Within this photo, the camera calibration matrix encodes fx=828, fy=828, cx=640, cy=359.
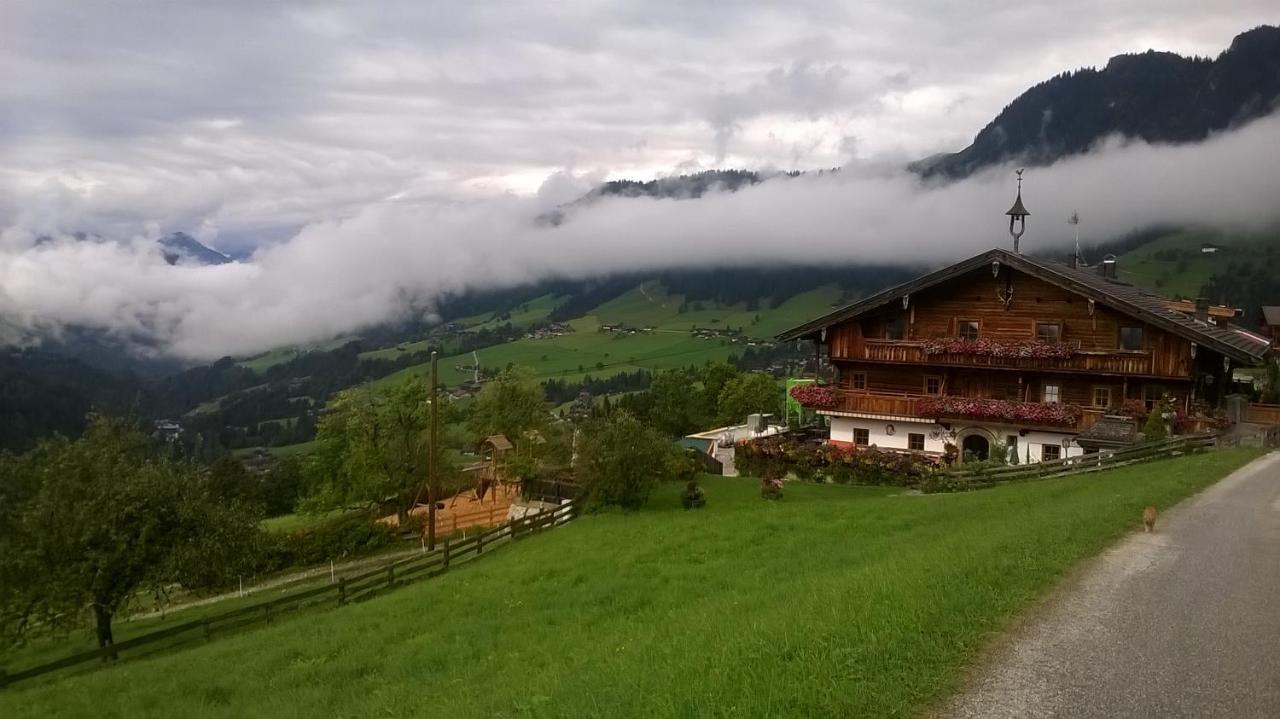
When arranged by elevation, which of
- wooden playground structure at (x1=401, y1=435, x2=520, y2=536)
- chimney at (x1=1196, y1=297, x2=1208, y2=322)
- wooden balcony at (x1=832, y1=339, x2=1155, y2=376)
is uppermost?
chimney at (x1=1196, y1=297, x2=1208, y2=322)

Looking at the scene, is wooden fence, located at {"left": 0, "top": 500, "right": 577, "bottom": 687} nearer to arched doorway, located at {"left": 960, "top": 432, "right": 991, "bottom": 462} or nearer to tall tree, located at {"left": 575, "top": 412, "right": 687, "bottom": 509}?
tall tree, located at {"left": 575, "top": 412, "right": 687, "bottom": 509}

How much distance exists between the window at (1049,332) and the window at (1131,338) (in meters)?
2.52

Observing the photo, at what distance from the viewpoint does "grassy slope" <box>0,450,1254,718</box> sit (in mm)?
9875

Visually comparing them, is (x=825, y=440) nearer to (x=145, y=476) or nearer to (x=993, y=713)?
(x=145, y=476)

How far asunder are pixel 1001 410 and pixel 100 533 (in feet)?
115

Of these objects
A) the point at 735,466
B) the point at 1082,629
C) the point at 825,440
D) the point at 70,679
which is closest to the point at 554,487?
the point at 735,466

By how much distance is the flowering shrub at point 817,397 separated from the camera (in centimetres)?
4153

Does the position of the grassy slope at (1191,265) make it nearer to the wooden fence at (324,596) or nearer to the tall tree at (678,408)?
the tall tree at (678,408)

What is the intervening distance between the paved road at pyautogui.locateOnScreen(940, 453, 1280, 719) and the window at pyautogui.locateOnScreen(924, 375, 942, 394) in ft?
83.3

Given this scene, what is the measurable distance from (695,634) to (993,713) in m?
5.08

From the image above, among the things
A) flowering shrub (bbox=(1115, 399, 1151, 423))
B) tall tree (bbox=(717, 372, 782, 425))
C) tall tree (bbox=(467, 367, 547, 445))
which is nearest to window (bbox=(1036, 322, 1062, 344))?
flowering shrub (bbox=(1115, 399, 1151, 423))

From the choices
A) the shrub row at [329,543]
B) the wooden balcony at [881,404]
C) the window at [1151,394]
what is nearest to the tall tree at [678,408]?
the shrub row at [329,543]

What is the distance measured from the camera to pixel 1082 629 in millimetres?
11000

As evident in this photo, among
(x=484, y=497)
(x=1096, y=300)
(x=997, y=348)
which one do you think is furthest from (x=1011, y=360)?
(x=484, y=497)
